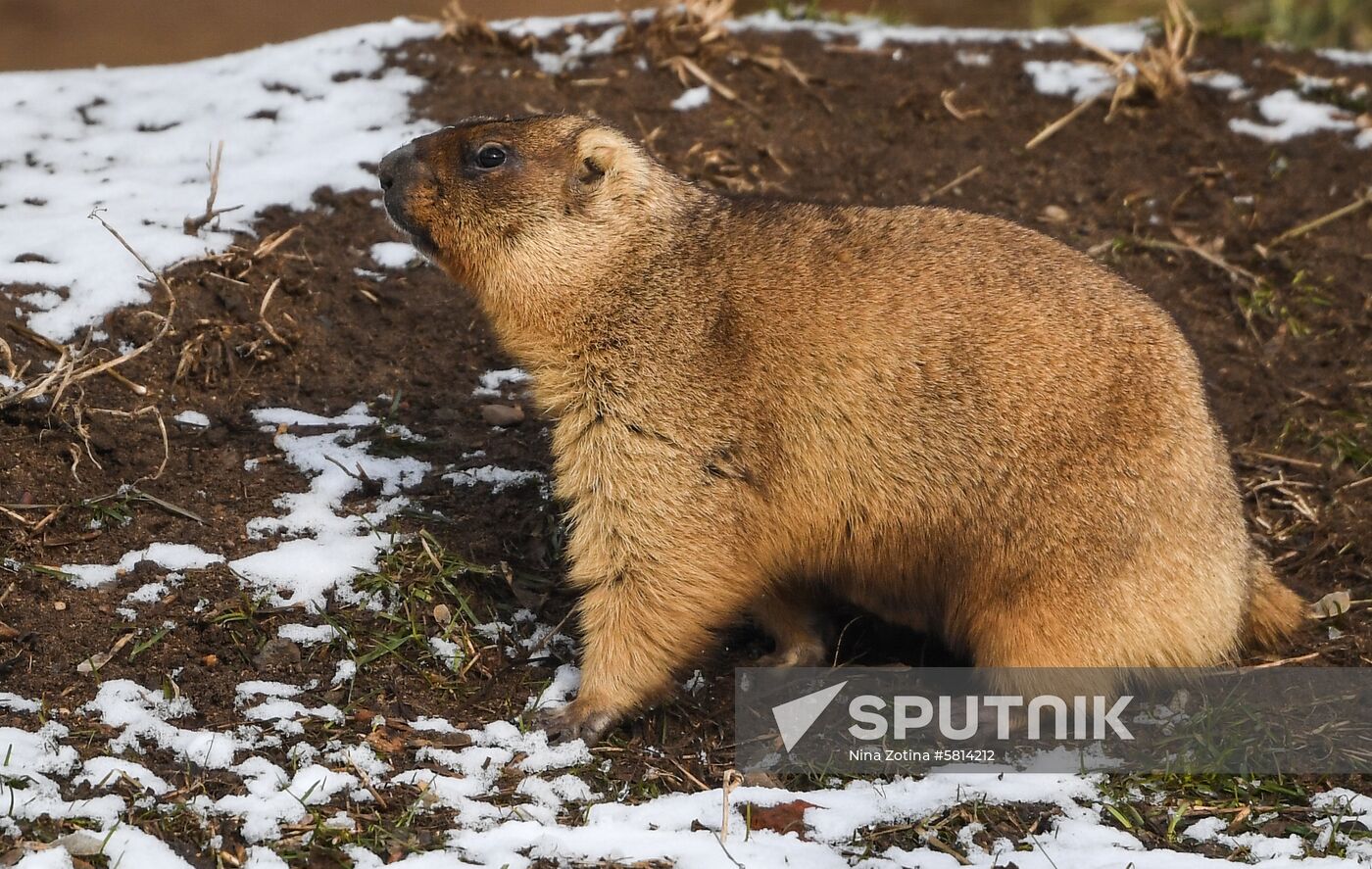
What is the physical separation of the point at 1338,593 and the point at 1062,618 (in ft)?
5.96

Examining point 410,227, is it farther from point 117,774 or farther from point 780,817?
point 780,817

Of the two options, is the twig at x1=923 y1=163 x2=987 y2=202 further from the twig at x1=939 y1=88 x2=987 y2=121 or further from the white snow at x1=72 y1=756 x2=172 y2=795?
the white snow at x1=72 y1=756 x2=172 y2=795

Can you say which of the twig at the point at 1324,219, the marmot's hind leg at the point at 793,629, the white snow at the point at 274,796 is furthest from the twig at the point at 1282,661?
the white snow at the point at 274,796

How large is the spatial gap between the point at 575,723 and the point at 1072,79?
6852mm

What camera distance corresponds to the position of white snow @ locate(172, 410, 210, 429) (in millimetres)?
6480

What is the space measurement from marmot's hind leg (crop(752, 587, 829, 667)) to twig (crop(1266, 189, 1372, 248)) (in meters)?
4.49

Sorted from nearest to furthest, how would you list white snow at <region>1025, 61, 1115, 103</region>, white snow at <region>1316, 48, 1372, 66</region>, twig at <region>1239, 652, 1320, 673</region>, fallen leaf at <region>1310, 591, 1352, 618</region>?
1. twig at <region>1239, 652, 1320, 673</region>
2. fallen leaf at <region>1310, 591, 1352, 618</region>
3. white snow at <region>1025, 61, 1115, 103</region>
4. white snow at <region>1316, 48, 1372, 66</region>

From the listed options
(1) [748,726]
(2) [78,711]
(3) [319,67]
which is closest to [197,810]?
(2) [78,711]

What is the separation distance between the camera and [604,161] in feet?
19.0

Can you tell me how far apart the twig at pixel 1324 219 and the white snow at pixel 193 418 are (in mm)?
6550

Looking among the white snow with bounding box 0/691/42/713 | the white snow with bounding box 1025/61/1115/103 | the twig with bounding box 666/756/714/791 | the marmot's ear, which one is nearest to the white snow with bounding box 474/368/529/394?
the marmot's ear

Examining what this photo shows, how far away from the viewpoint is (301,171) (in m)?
8.27

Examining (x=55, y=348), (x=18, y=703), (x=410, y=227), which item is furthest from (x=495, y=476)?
(x=18, y=703)

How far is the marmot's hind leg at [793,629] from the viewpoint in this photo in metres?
6.07
